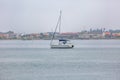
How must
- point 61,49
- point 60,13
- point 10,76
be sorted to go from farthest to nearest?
point 61,49, point 60,13, point 10,76

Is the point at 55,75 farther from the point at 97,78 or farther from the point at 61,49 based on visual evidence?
the point at 61,49

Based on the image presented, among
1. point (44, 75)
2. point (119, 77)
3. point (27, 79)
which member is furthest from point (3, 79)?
point (119, 77)

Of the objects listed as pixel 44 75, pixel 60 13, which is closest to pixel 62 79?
pixel 44 75

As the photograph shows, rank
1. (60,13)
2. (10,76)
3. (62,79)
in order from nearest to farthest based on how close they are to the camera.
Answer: (62,79)
(10,76)
(60,13)

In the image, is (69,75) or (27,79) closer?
(27,79)

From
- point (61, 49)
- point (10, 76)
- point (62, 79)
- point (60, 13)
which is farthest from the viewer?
point (61, 49)

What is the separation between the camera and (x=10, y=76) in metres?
30.2

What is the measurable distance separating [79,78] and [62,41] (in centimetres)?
4567

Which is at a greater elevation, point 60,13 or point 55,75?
point 60,13

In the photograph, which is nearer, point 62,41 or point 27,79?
point 27,79

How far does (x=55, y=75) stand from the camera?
30.7 metres

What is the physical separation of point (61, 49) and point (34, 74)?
4625 centimetres

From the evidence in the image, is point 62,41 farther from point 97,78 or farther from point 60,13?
point 97,78

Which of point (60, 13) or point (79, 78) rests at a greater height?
point (60, 13)
